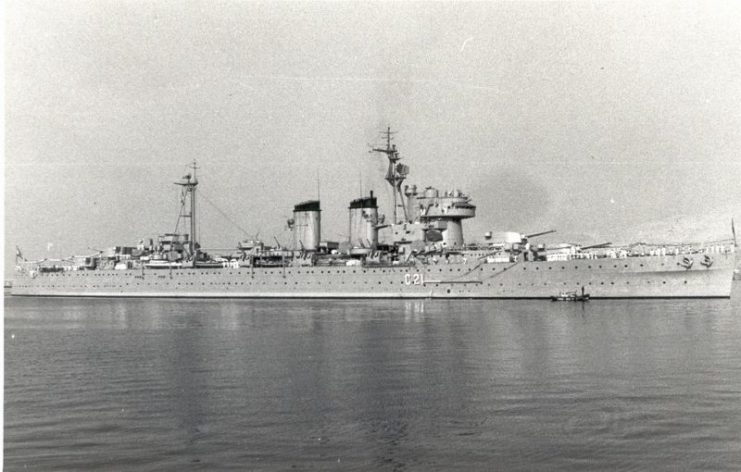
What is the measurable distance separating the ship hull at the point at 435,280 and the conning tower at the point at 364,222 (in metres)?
4.00

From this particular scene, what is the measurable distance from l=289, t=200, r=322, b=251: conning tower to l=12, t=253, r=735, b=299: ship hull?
3958mm

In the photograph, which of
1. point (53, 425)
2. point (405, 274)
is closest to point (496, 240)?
point (405, 274)

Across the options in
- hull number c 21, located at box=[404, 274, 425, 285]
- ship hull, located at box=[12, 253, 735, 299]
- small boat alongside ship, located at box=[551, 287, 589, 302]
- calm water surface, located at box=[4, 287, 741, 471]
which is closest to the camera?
calm water surface, located at box=[4, 287, 741, 471]

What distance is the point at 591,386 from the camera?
13.3 meters

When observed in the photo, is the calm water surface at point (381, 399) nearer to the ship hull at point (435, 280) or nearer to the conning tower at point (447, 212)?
the ship hull at point (435, 280)

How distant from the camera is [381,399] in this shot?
40.9 ft

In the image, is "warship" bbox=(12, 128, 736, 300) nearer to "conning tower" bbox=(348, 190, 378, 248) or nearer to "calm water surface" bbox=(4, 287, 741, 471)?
"conning tower" bbox=(348, 190, 378, 248)

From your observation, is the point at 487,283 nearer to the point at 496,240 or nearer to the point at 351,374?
the point at 496,240

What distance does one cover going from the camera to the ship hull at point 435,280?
37.0 m

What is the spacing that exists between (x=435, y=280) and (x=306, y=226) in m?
12.5

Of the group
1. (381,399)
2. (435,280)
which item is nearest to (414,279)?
(435,280)

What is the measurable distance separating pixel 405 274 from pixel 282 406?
1230 inches

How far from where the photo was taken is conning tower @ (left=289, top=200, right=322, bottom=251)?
50.2 metres

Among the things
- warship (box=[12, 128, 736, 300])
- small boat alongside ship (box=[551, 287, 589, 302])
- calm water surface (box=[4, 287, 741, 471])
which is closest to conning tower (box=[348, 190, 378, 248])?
warship (box=[12, 128, 736, 300])
